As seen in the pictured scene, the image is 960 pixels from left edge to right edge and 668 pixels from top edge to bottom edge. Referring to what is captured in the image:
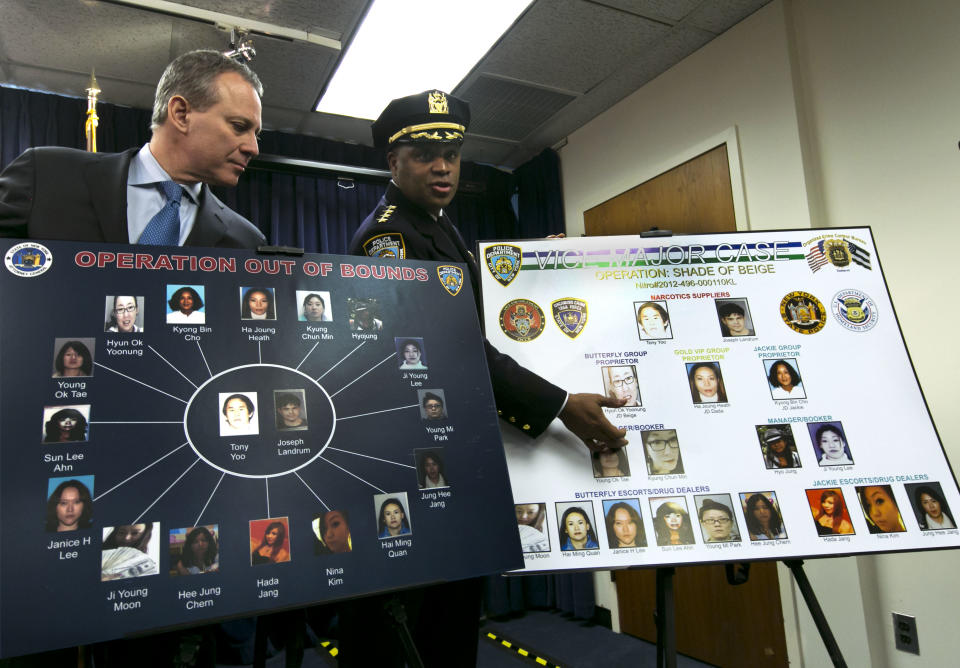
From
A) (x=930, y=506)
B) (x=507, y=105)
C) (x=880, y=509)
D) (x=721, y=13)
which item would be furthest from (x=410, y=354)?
(x=507, y=105)

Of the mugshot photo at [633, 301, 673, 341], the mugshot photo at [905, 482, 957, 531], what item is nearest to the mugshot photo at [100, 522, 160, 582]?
the mugshot photo at [633, 301, 673, 341]

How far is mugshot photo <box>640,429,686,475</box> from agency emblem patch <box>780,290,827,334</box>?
0.40 meters

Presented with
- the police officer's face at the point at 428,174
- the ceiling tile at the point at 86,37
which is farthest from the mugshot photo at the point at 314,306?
the ceiling tile at the point at 86,37

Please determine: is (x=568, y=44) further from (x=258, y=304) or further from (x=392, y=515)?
(x=392, y=515)

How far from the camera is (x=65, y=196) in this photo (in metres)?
1.17

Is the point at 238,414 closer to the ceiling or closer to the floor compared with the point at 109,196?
A: closer to the floor

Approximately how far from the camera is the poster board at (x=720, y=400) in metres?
1.28

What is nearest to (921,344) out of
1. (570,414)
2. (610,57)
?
(570,414)

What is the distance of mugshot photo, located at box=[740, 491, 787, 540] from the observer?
1269 mm

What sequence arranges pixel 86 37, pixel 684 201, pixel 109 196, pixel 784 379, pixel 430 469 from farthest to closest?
pixel 684 201 < pixel 86 37 < pixel 784 379 < pixel 109 196 < pixel 430 469

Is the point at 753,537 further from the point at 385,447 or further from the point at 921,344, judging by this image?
the point at 921,344

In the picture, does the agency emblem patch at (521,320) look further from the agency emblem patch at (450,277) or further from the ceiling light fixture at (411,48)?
the ceiling light fixture at (411,48)

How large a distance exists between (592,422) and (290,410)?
25.1 inches

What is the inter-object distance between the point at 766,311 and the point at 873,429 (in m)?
0.34
